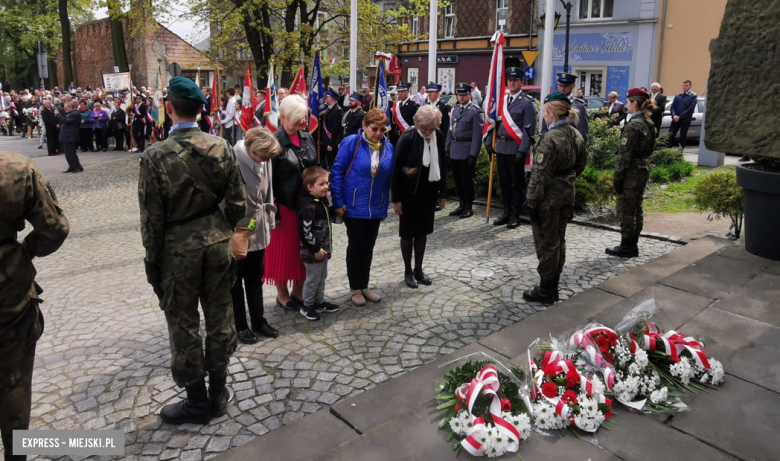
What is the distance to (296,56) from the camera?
18.3 m

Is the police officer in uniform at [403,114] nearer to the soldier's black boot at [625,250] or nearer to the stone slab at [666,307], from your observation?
the soldier's black boot at [625,250]

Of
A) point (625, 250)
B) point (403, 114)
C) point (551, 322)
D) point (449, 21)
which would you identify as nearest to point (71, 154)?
point (403, 114)

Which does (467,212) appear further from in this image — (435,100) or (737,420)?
(737,420)

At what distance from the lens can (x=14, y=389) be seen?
2869mm

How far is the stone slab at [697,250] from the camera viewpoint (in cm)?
626

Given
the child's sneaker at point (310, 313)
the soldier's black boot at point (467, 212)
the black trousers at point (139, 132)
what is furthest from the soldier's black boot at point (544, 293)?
the black trousers at point (139, 132)

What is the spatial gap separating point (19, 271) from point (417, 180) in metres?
3.56

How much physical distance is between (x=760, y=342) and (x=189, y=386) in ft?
11.9

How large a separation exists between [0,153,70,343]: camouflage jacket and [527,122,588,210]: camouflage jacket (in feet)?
12.4

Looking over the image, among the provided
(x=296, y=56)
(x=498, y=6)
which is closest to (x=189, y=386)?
(x=296, y=56)

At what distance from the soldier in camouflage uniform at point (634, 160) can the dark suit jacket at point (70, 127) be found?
12715mm

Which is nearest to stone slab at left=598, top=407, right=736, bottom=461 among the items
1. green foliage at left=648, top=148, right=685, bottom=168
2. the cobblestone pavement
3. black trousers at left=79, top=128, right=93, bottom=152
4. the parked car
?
the cobblestone pavement

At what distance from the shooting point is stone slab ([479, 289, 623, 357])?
13.5 ft

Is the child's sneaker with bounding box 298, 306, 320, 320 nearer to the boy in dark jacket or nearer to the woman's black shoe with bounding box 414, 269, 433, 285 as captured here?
the boy in dark jacket
